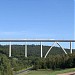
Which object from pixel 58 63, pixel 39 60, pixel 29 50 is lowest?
pixel 58 63

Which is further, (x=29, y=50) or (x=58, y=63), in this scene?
(x=29, y=50)

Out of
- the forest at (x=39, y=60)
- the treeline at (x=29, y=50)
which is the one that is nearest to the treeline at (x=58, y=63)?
the forest at (x=39, y=60)

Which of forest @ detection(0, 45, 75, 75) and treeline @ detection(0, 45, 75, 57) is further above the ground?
treeline @ detection(0, 45, 75, 57)

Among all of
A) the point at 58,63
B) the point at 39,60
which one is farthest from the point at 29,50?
the point at 58,63

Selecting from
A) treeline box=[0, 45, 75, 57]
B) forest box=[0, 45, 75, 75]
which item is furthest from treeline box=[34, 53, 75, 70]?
treeline box=[0, 45, 75, 57]

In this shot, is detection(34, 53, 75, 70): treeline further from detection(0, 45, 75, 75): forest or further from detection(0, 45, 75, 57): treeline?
detection(0, 45, 75, 57): treeline

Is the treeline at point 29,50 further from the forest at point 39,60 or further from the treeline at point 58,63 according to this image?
the treeline at point 58,63

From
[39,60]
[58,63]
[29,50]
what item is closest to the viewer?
[58,63]

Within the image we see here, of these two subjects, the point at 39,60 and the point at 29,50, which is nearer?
the point at 39,60

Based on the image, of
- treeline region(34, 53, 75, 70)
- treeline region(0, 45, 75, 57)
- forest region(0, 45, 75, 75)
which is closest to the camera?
treeline region(34, 53, 75, 70)

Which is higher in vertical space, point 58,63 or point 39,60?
point 39,60

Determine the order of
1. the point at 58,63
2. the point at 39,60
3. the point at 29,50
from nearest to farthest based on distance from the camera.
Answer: the point at 58,63
the point at 39,60
the point at 29,50

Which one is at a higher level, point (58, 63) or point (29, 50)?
point (29, 50)

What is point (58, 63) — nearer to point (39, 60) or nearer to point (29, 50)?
point (39, 60)
